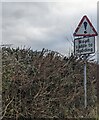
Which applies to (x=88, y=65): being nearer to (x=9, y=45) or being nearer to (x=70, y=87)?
(x=70, y=87)

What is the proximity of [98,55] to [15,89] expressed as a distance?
15.6 ft

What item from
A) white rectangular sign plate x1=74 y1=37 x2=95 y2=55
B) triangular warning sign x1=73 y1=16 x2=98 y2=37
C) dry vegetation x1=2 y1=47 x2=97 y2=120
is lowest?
dry vegetation x1=2 y1=47 x2=97 y2=120

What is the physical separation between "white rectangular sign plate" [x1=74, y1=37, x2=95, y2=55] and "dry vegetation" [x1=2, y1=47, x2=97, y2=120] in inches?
19.4

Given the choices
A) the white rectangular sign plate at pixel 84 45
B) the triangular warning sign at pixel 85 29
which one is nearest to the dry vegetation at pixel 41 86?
the white rectangular sign plate at pixel 84 45

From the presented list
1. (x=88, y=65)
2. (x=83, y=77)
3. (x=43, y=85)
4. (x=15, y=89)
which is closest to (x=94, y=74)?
(x=88, y=65)

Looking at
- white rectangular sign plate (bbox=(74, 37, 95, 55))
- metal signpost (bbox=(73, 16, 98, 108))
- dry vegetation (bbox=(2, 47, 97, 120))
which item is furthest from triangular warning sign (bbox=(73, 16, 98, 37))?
dry vegetation (bbox=(2, 47, 97, 120))

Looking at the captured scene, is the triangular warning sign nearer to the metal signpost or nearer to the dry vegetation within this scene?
the metal signpost

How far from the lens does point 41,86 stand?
7.17 metres

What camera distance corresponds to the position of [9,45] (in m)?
7.61

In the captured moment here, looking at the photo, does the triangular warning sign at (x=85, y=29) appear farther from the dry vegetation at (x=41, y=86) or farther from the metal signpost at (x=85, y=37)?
the dry vegetation at (x=41, y=86)

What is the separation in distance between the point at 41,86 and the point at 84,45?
1.81 m

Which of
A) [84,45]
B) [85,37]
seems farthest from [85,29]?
[84,45]

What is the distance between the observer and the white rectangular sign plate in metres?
8.14

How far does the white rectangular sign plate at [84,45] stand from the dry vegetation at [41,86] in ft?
1.61
